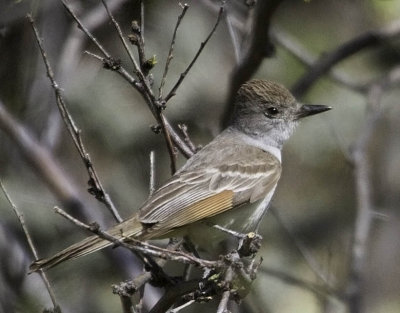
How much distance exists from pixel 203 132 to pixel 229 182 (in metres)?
2.46

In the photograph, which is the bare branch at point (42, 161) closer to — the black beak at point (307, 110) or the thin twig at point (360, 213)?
the black beak at point (307, 110)

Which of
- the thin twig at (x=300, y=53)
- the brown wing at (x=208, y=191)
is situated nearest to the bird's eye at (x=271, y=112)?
the brown wing at (x=208, y=191)

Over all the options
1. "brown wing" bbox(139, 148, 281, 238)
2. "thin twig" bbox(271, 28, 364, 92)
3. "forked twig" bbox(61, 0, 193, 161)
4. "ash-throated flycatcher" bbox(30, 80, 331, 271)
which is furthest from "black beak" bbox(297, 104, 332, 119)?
"forked twig" bbox(61, 0, 193, 161)

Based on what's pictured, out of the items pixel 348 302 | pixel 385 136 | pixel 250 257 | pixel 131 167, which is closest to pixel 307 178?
pixel 385 136

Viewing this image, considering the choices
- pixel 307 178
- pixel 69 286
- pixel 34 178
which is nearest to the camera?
pixel 69 286

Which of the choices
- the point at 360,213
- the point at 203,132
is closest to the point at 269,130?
the point at 360,213

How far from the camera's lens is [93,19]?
8320 millimetres

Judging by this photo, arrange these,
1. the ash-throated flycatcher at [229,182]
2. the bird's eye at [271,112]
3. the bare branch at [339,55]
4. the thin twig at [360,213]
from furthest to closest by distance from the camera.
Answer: the bare branch at [339,55]
the bird's eye at [271,112]
the thin twig at [360,213]
the ash-throated flycatcher at [229,182]

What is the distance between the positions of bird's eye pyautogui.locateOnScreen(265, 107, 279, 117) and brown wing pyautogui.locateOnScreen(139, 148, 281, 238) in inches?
12.3

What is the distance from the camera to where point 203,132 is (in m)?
8.98

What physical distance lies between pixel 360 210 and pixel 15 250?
254 centimetres

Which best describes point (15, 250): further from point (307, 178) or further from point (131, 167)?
point (307, 178)

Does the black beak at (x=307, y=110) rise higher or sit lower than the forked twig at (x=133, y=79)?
lower

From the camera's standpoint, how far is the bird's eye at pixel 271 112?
7.12 metres
